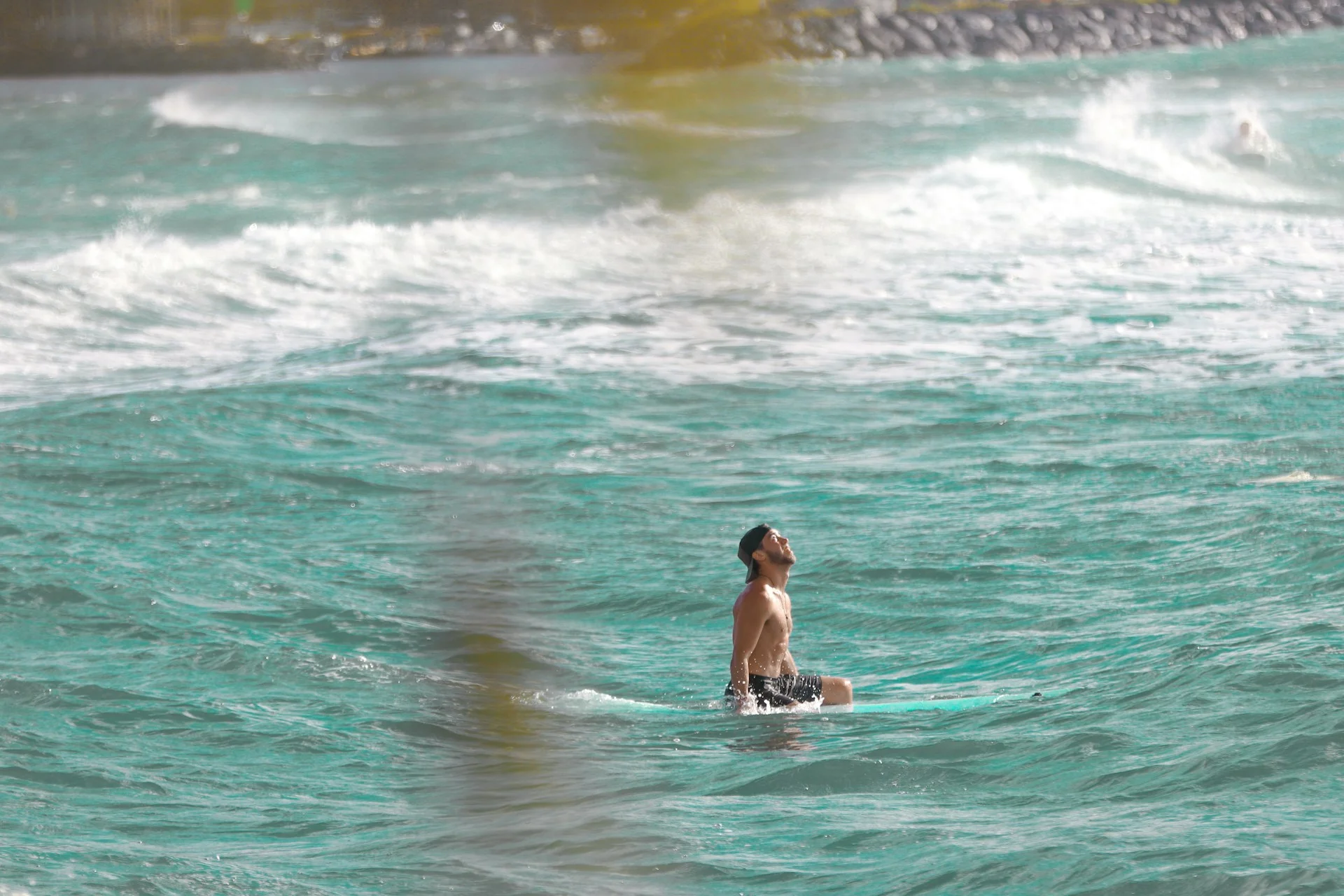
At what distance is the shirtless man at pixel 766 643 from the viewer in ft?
28.1

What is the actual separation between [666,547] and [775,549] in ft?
12.5

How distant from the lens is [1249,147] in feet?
116

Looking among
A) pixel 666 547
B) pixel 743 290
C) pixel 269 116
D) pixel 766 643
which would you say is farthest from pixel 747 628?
pixel 269 116

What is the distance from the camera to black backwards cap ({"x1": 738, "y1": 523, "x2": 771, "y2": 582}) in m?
8.55

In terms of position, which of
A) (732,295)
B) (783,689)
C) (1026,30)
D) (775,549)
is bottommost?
(732,295)

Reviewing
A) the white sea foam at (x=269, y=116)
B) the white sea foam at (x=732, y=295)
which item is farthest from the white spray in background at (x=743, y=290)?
the white sea foam at (x=269, y=116)

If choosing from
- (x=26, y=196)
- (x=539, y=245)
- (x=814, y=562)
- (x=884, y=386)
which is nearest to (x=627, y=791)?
(x=814, y=562)

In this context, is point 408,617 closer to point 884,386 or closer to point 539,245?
point 884,386

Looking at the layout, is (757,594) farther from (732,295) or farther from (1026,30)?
(1026,30)

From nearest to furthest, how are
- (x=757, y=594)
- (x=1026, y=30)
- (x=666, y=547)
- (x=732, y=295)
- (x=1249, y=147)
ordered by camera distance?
(x=757, y=594), (x=666, y=547), (x=732, y=295), (x=1249, y=147), (x=1026, y=30)

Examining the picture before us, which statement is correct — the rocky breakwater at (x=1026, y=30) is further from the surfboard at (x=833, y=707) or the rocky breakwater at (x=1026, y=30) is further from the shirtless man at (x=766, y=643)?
the shirtless man at (x=766, y=643)

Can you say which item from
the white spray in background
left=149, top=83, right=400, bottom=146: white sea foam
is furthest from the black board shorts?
left=149, top=83, right=400, bottom=146: white sea foam

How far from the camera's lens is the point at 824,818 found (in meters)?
7.19

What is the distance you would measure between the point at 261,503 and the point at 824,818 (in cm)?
742
